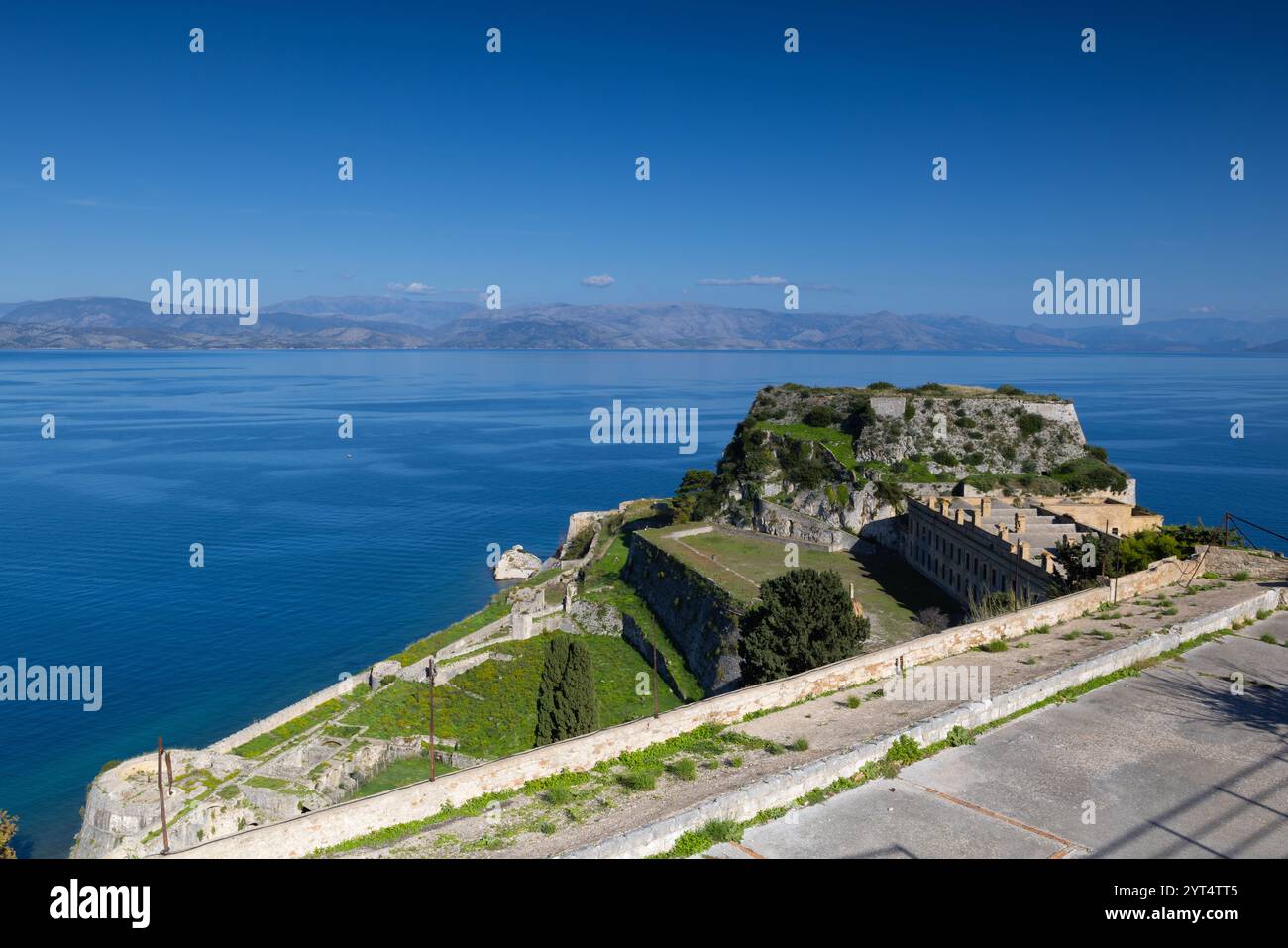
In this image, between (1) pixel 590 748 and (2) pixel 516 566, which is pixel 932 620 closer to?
(1) pixel 590 748

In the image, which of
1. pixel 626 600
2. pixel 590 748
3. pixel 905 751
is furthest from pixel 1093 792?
pixel 626 600

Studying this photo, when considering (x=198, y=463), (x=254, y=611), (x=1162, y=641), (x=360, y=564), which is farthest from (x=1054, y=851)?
(x=198, y=463)

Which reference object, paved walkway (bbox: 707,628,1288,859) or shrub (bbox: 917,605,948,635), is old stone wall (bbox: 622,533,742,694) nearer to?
shrub (bbox: 917,605,948,635)

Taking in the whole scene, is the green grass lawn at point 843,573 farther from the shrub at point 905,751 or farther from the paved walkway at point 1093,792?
the shrub at point 905,751

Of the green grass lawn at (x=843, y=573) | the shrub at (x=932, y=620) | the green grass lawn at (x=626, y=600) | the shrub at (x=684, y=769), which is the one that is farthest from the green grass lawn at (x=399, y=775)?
the shrub at (x=932, y=620)

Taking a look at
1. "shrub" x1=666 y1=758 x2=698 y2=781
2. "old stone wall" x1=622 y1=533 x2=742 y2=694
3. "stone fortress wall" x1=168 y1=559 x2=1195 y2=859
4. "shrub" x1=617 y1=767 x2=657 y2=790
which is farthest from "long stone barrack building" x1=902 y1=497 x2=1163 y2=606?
"shrub" x1=617 y1=767 x2=657 y2=790

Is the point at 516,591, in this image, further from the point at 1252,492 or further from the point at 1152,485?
the point at 1252,492
